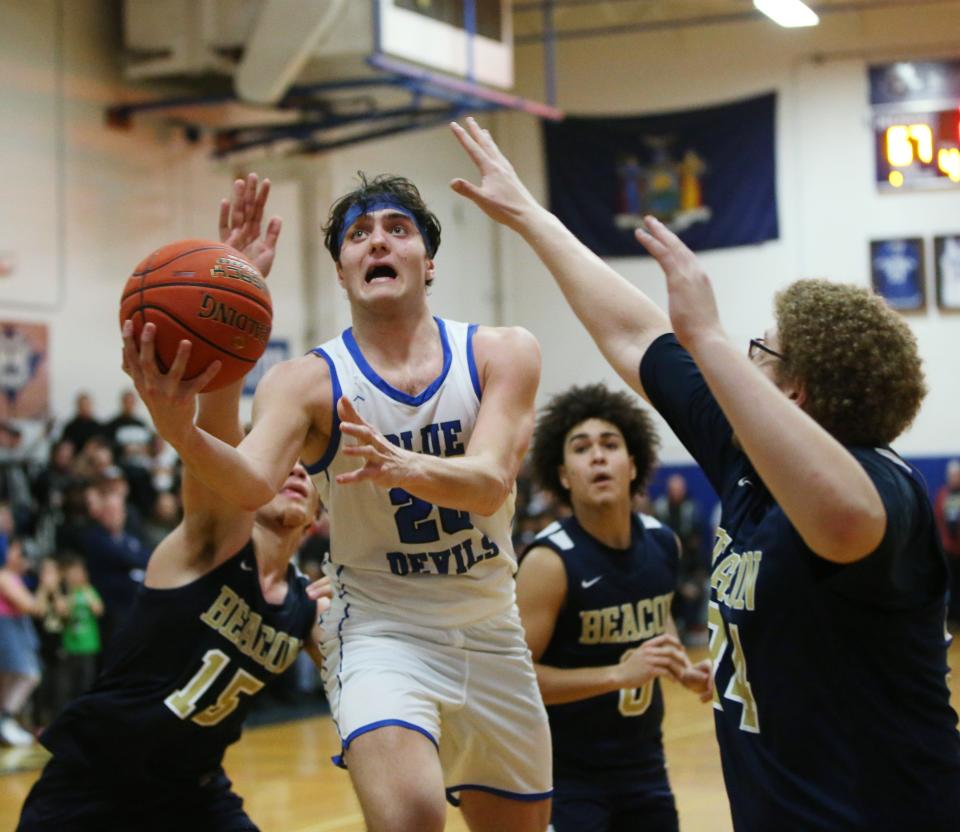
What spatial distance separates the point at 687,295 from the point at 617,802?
2683 mm

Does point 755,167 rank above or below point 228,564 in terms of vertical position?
above

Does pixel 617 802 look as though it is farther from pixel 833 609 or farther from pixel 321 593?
pixel 833 609

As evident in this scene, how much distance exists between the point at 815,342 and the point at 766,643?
54 centimetres

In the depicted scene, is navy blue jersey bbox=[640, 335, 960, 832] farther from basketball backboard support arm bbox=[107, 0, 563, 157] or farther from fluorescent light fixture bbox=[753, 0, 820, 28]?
basketball backboard support arm bbox=[107, 0, 563, 157]

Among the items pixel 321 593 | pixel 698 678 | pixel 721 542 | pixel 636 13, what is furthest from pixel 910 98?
pixel 721 542

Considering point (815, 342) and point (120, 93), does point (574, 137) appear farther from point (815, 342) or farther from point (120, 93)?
point (815, 342)

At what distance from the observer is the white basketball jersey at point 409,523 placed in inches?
149

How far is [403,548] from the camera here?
3799mm

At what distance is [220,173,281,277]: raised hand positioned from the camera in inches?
160

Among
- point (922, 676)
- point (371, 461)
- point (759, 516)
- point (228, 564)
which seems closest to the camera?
point (922, 676)

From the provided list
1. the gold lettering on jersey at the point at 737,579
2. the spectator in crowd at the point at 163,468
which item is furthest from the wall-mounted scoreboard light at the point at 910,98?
the gold lettering on jersey at the point at 737,579

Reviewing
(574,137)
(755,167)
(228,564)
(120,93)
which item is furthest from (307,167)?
(228,564)

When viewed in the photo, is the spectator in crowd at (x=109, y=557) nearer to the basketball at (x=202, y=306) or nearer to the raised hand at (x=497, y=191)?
the basketball at (x=202, y=306)

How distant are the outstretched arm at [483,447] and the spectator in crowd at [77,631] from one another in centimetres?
710
